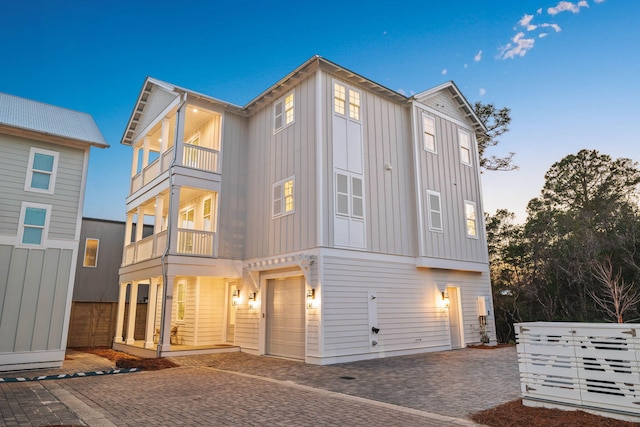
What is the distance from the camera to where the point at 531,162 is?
22734 mm

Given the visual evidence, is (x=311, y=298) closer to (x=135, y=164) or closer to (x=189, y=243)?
(x=189, y=243)

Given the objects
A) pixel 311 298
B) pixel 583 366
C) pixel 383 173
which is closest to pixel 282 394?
pixel 311 298

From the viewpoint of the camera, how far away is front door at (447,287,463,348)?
14.4 meters

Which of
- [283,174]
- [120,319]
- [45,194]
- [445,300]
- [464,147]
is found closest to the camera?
[45,194]

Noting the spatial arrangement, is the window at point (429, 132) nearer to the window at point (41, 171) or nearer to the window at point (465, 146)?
the window at point (465, 146)

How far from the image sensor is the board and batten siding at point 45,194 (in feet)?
34.8

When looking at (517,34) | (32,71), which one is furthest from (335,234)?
(32,71)

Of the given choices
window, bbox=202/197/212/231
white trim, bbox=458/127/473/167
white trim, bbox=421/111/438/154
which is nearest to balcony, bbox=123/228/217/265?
window, bbox=202/197/212/231

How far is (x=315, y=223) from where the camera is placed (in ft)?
36.9

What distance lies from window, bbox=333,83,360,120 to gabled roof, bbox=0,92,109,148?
726 centimetres

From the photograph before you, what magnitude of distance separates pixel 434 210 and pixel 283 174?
18.7 feet

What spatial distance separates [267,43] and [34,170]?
15.2m

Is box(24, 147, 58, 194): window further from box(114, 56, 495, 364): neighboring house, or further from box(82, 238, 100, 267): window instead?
box(82, 238, 100, 267): window

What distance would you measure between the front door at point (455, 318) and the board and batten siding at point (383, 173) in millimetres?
2799
